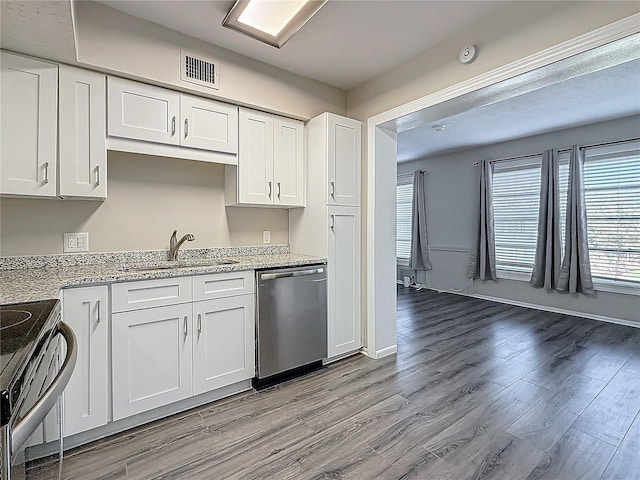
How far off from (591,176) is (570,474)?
4.14 m

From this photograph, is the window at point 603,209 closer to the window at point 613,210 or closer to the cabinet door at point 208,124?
the window at point 613,210

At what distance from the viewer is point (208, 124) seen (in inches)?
98.4

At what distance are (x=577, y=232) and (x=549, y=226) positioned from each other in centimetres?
Answer: 33

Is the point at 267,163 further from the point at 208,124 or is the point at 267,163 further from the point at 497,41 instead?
the point at 497,41

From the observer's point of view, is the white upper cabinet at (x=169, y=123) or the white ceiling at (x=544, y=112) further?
the white ceiling at (x=544, y=112)

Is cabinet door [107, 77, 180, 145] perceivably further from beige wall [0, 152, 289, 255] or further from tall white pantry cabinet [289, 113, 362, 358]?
tall white pantry cabinet [289, 113, 362, 358]

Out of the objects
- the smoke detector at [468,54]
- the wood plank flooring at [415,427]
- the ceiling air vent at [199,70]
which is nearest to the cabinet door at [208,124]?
the ceiling air vent at [199,70]

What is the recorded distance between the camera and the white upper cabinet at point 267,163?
2691mm

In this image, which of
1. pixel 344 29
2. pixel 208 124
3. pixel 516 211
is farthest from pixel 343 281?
pixel 516 211

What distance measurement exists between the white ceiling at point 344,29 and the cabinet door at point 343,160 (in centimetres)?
48

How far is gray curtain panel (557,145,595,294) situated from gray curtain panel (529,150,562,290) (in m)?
0.14

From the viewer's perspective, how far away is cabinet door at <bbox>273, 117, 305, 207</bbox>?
2.90 m

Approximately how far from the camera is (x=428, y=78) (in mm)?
2574

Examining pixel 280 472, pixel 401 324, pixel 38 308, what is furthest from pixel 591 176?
pixel 38 308
